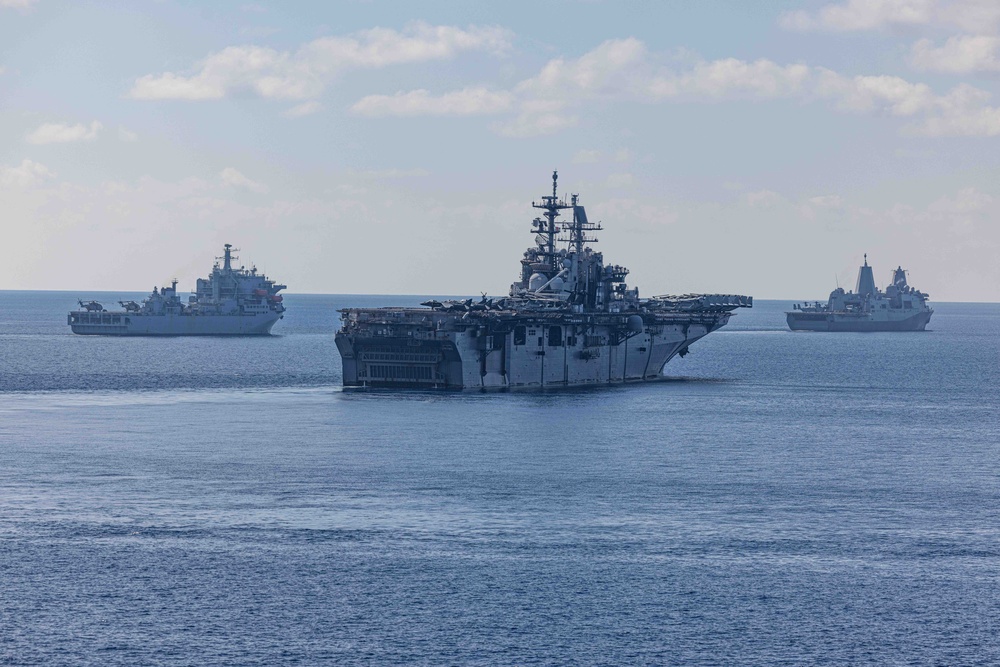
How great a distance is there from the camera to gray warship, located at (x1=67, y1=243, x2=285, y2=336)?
157m

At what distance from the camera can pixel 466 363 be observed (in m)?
77.6

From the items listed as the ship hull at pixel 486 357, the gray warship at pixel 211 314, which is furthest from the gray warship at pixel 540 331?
the gray warship at pixel 211 314

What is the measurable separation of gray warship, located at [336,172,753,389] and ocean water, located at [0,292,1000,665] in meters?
4.16

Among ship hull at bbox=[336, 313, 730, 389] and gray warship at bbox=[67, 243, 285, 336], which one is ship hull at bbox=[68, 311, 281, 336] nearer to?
gray warship at bbox=[67, 243, 285, 336]

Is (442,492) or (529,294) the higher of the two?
(529,294)

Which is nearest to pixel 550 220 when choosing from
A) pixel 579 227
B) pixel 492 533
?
pixel 579 227

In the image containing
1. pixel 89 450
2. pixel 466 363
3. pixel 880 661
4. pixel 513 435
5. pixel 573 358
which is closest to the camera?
pixel 880 661

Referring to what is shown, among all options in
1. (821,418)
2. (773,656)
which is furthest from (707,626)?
(821,418)

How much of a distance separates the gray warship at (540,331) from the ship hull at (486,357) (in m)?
0.06

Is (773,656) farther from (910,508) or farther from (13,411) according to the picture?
(13,411)

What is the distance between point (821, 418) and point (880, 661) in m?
43.7

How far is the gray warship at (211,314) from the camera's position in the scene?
514 ft

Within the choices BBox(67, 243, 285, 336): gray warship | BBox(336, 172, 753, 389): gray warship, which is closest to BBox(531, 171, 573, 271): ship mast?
BBox(336, 172, 753, 389): gray warship

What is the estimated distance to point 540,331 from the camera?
266 feet
